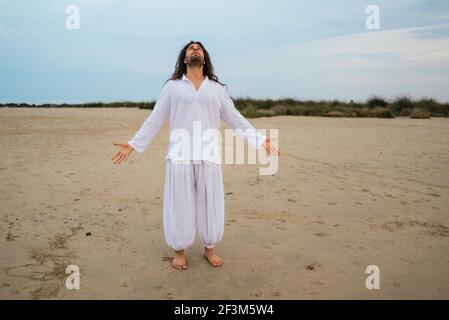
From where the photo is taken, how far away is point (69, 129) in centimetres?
1341

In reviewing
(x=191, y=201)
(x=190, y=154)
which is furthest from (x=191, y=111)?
(x=191, y=201)

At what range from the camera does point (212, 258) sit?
3938 millimetres

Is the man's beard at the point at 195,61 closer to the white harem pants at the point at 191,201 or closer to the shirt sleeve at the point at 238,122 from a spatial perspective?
the shirt sleeve at the point at 238,122

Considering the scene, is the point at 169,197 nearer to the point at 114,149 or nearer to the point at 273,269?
the point at 273,269

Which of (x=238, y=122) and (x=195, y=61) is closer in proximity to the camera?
(x=195, y=61)

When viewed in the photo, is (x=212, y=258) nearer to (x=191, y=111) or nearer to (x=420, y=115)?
(x=191, y=111)

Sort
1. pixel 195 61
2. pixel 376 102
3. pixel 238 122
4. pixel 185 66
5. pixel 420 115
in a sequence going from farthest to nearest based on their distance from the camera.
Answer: pixel 376 102 → pixel 420 115 → pixel 238 122 → pixel 185 66 → pixel 195 61

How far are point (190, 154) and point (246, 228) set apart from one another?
153 cm

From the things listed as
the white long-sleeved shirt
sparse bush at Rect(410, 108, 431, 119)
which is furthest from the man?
sparse bush at Rect(410, 108, 431, 119)

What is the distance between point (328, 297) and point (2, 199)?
175 inches

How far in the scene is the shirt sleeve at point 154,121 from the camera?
12.4 feet

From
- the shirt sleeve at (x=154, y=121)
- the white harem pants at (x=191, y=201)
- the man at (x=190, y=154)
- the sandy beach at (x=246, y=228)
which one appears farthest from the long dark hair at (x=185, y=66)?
the sandy beach at (x=246, y=228)

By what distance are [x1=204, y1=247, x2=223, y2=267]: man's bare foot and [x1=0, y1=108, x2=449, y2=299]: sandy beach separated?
6cm
